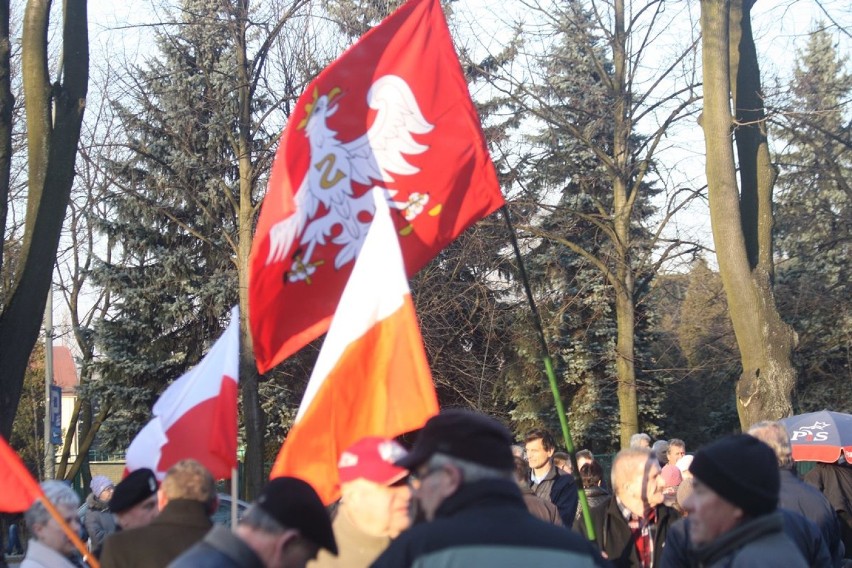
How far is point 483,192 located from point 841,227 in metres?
18.0

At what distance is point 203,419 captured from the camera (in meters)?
5.22

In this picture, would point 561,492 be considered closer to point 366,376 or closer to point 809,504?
point 809,504

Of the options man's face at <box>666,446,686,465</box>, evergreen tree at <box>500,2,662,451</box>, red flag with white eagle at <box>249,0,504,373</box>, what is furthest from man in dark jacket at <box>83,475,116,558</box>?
evergreen tree at <box>500,2,662,451</box>

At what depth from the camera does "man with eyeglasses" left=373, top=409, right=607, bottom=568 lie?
2902 mm

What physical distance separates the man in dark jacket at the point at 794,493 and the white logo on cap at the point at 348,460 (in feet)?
7.68

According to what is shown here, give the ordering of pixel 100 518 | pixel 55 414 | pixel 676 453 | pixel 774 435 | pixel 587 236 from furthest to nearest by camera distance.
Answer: pixel 587 236 → pixel 55 414 → pixel 676 453 → pixel 100 518 → pixel 774 435

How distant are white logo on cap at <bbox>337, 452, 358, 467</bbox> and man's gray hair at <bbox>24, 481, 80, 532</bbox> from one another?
153cm

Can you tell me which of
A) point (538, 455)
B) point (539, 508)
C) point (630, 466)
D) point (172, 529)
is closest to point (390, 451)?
point (172, 529)

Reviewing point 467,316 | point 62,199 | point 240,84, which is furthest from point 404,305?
point 467,316

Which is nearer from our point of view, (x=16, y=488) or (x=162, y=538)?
(x=162, y=538)

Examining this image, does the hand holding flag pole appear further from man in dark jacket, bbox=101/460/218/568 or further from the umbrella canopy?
the umbrella canopy

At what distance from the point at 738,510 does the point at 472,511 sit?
3.33ft

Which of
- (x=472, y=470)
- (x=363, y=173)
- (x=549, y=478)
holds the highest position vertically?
(x=363, y=173)

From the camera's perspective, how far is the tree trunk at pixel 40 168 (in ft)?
33.9
